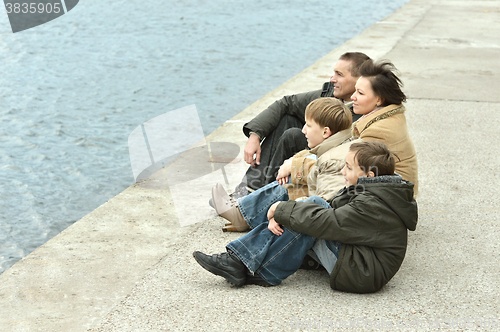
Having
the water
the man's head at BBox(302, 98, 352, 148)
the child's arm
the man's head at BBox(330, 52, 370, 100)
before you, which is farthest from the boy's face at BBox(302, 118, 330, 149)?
A: the water

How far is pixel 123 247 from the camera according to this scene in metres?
3.78

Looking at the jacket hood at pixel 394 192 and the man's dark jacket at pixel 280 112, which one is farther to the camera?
the man's dark jacket at pixel 280 112

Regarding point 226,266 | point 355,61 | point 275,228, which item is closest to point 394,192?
point 275,228

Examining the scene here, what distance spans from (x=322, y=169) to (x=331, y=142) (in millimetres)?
238

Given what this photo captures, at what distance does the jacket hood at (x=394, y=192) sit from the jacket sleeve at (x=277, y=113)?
1.47m

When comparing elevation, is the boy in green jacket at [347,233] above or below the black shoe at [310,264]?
above

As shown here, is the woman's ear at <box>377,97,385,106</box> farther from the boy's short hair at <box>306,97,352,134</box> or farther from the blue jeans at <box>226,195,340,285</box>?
the blue jeans at <box>226,195,340,285</box>

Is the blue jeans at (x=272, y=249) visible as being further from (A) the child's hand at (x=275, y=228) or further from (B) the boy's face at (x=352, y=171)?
(B) the boy's face at (x=352, y=171)

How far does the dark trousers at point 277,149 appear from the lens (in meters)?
4.11

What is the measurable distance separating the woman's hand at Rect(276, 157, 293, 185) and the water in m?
1.87

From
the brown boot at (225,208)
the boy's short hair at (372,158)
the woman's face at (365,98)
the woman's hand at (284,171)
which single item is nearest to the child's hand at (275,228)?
the boy's short hair at (372,158)

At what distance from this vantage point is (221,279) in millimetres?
3334

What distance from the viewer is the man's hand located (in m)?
A: 4.30

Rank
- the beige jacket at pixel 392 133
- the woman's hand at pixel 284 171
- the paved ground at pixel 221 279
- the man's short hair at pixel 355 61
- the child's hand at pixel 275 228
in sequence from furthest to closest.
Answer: the man's short hair at pixel 355 61 → the woman's hand at pixel 284 171 → the beige jacket at pixel 392 133 → the child's hand at pixel 275 228 → the paved ground at pixel 221 279
